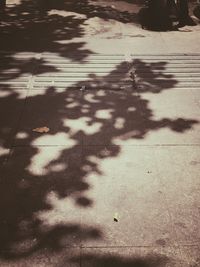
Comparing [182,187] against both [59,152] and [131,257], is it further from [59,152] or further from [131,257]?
[59,152]

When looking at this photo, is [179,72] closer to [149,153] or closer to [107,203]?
[149,153]

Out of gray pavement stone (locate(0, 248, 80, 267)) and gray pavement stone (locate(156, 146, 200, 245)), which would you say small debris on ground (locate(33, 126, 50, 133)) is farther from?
gray pavement stone (locate(0, 248, 80, 267))

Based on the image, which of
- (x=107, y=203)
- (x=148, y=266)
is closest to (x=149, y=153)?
(x=107, y=203)

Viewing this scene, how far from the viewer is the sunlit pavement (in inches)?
139

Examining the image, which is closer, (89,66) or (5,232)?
(5,232)

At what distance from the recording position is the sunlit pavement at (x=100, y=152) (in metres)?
3.52

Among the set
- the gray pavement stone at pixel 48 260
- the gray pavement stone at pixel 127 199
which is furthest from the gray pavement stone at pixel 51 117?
the gray pavement stone at pixel 48 260

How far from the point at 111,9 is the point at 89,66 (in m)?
4.45

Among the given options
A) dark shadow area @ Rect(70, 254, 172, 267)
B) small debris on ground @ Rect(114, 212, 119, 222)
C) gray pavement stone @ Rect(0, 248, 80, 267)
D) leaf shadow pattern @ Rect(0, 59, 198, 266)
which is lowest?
dark shadow area @ Rect(70, 254, 172, 267)

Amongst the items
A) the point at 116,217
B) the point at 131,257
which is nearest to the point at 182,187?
the point at 116,217

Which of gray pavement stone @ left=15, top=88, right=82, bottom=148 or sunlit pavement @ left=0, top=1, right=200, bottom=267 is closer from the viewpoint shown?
sunlit pavement @ left=0, top=1, right=200, bottom=267

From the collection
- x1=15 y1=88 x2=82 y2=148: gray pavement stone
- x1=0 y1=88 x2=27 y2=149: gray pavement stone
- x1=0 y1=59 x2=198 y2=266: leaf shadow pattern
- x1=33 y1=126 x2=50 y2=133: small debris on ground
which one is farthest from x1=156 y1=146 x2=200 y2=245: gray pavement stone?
x1=0 y1=88 x2=27 y2=149: gray pavement stone

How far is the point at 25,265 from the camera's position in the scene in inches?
130

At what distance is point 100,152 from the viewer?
4.73 metres
